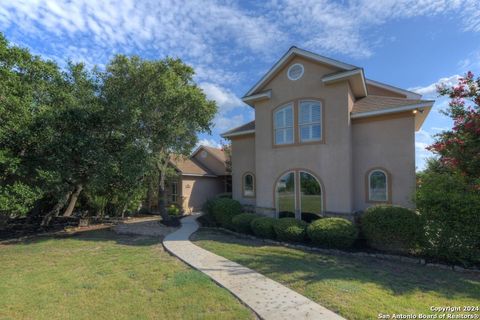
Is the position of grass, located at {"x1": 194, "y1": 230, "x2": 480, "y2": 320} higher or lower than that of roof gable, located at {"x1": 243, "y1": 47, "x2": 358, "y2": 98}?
lower

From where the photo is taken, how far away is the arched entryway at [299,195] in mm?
13126

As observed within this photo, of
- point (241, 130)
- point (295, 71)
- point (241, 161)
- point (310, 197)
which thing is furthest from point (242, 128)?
point (310, 197)

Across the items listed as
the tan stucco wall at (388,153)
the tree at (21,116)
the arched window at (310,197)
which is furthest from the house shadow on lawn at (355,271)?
the tree at (21,116)

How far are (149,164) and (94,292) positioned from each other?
8.29 m

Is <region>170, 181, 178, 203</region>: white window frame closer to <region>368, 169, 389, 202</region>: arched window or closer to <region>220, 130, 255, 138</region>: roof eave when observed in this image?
<region>220, 130, 255, 138</region>: roof eave

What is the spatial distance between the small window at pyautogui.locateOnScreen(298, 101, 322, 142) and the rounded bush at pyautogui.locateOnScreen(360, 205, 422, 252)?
175 inches

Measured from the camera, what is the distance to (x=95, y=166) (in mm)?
13328

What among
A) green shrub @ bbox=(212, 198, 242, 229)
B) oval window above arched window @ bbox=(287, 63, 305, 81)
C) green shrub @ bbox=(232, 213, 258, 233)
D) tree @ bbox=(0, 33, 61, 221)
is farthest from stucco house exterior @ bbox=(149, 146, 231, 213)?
oval window above arched window @ bbox=(287, 63, 305, 81)

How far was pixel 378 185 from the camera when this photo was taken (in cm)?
1249

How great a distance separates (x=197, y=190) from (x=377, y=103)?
54.1ft

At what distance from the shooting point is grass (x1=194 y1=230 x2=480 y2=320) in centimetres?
535

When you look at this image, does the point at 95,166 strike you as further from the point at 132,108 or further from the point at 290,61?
the point at 290,61

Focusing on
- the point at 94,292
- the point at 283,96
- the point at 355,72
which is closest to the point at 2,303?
the point at 94,292

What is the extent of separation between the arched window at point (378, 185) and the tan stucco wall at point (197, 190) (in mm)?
15102
